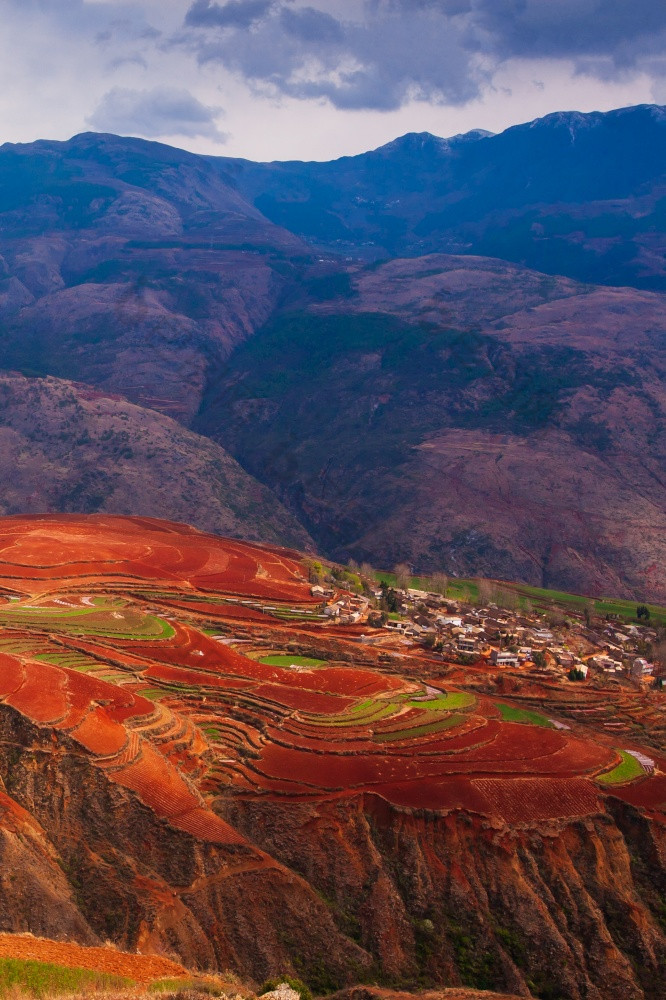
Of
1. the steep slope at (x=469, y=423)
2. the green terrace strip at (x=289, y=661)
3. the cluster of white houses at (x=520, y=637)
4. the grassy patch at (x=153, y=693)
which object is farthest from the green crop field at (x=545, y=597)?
the grassy patch at (x=153, y=693)

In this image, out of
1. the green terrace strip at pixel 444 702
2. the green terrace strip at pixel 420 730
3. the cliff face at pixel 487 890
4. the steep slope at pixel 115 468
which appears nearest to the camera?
the cliff face at pixel 487 890

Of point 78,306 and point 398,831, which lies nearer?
point 398,831

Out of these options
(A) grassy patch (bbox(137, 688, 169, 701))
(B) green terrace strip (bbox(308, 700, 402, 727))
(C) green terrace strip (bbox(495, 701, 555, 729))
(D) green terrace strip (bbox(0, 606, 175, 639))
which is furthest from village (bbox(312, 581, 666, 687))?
(A) grassy patch (bbox(137, 688, 169, 701))

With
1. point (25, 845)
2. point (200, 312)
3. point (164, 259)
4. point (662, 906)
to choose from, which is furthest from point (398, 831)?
point (164, 259)

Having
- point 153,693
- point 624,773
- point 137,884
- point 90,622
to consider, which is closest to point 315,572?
point 90,622

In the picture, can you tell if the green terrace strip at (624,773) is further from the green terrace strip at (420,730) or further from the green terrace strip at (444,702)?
the green terrace strip at (444,702)

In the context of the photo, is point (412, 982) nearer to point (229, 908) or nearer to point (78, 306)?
point (229, 908)
